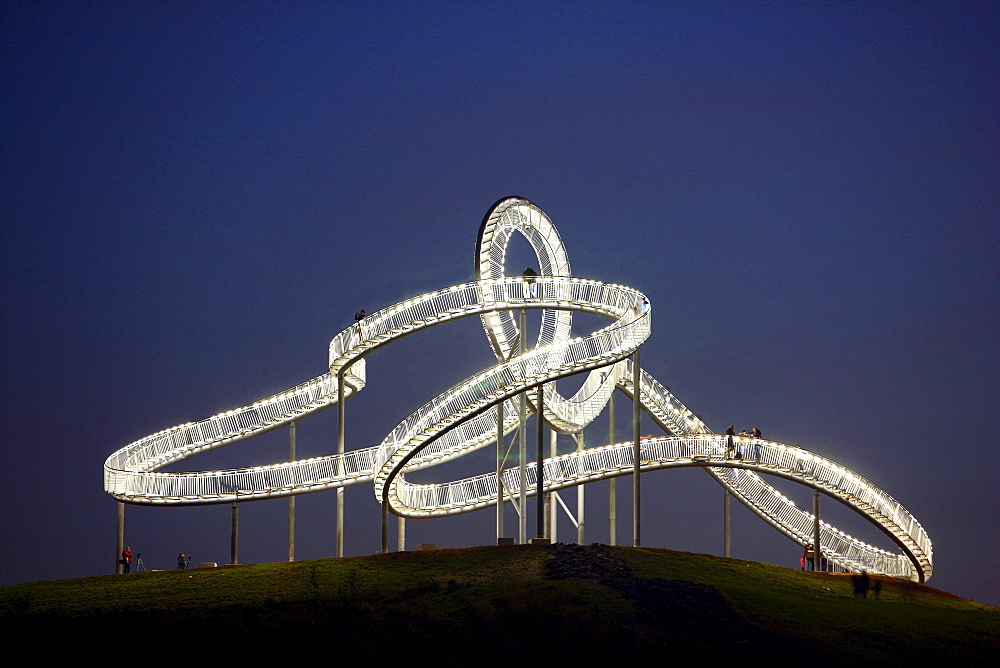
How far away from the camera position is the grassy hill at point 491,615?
2917 cm

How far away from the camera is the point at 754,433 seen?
157 ft

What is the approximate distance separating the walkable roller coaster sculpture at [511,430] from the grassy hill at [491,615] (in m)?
5.93

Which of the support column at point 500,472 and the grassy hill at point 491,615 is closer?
the grassy hill at point 491,615

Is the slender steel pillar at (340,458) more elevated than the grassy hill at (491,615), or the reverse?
the slender steel pillar at (340,458)

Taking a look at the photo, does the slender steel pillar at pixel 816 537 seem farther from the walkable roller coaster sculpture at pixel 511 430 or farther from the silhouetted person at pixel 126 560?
the silhouetted person at pixel 126 560

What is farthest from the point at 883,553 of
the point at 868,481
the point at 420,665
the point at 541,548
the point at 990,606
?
the point at 420,665

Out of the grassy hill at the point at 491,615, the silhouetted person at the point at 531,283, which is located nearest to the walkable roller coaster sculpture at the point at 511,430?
the silhouetted person at the point at 531,283

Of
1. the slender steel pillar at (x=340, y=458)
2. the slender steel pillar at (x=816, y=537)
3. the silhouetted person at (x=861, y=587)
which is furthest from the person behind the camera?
the slender steel pillar at (x=816, y=537)

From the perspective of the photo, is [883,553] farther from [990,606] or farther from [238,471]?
[238,471]

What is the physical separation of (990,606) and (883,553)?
906 cm

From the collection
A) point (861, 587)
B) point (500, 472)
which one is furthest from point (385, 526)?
point (861, 587)

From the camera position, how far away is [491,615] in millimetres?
31172

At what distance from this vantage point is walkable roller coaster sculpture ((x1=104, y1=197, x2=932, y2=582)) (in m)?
42.3

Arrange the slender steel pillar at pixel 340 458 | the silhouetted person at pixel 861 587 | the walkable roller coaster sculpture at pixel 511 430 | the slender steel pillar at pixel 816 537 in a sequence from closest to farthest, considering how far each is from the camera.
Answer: the silhouetted person at pixel 861 587 < the walkable roller coaster sculpture at pixel 511 430 < the slender steel pillar at pixel 340 458 < the slender steel pillar at pixel 816 537
